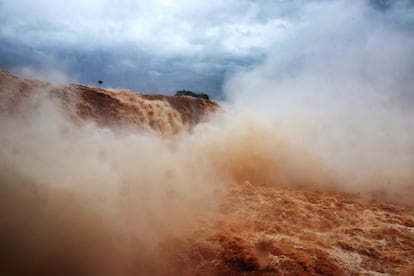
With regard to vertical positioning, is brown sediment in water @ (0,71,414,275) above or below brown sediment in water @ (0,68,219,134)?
below

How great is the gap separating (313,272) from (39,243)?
6.84 metres

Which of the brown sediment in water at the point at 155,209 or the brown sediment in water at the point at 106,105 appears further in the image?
the brown sediment in water at the point at 106,105

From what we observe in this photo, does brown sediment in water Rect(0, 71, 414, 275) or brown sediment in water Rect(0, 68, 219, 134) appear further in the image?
brown sediment in water Rect(0, 68, 219, 134)

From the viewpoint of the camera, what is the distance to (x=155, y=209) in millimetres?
11211

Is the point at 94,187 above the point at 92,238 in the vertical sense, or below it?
above

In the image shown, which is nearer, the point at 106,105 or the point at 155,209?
the point at 155,209

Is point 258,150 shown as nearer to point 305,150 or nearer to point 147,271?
point 305,150

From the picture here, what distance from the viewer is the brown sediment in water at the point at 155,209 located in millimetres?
8602

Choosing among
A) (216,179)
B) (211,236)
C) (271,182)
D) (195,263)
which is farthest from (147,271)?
(271,182)

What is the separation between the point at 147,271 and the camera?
870 cm

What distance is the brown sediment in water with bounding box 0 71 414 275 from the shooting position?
28.2 feet

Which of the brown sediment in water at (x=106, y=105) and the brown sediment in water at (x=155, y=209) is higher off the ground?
the brown sediment in water at (x=106, y=105)

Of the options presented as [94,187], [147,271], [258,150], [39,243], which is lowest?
[147,271]

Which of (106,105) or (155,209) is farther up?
(106,105)
